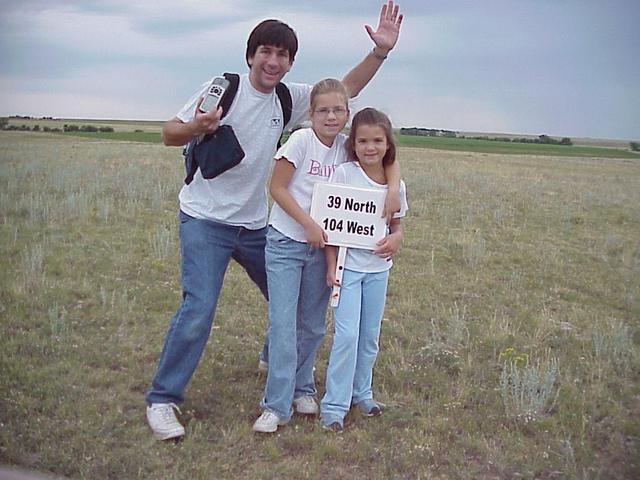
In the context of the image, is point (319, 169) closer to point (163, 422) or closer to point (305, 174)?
point (305, 174)

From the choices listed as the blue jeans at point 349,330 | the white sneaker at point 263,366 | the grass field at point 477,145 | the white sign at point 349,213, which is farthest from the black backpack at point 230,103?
the grass field at point 477,145

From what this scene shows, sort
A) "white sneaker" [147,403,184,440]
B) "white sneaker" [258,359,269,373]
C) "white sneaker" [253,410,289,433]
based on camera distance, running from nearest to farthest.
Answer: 1. "white sneaker" [147,403,184,440]
2. "white sneaker" [253,410,289,433]
3. "white sneaker" [258,359,269,373]

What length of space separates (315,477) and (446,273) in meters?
4.71

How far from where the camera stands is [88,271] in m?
7.02

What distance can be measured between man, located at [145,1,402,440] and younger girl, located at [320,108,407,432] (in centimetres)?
42

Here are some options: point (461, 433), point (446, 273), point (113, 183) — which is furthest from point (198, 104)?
point (113, 183)

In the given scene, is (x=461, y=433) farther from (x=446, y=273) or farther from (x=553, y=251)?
(x=553, y=251)

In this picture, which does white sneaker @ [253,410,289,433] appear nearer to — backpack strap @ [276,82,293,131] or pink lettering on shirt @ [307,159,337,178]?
pink lettering on shirt @ [307,159,337,178]

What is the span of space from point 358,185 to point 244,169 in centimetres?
57

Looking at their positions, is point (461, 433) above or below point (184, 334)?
below

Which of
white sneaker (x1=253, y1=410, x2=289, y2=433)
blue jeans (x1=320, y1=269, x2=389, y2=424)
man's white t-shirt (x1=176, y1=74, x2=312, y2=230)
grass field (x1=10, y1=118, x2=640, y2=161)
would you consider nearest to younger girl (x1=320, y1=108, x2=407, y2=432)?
blue jeans (x1=320, y1=269, x2=389, y2=424)

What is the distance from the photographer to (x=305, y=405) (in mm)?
3951

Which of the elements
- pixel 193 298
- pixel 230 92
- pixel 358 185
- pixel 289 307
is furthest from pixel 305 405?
pixel 230 92

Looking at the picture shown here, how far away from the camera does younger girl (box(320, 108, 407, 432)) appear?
11.9 ft
